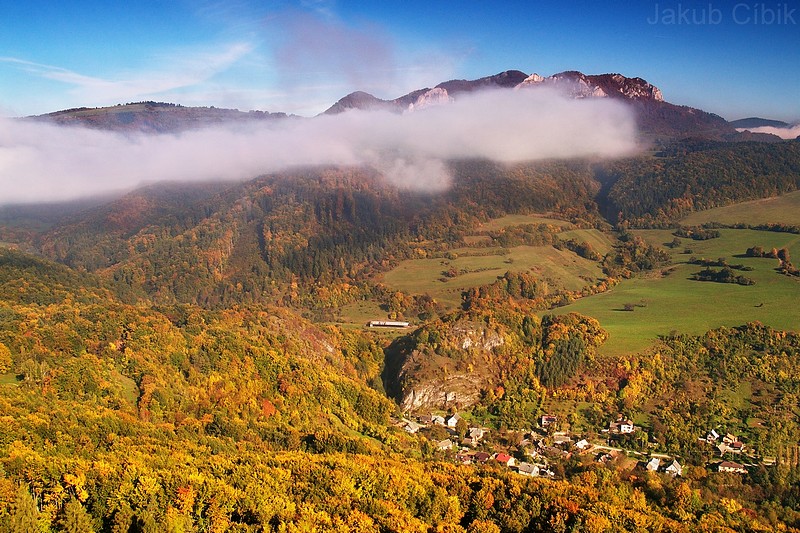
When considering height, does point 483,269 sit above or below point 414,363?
above

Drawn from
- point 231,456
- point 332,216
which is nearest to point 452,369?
point 231,456

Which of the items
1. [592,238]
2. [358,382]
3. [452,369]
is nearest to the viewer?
[358,382]

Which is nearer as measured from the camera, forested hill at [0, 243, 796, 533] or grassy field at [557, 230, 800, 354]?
forested hill at [0, 243, 796, 533]

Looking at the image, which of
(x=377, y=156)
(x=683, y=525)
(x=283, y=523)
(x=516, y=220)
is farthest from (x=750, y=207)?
(x=283, y=523)

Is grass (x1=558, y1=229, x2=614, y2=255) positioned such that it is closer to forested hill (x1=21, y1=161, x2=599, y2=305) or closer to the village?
forested hill (x1=21, y1=161, x2=599, y2=305)

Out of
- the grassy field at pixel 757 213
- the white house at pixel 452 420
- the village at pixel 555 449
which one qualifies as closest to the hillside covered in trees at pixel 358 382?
the village at pixel 555 449

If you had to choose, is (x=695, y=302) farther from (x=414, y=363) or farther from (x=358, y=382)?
(x=358, y=382)

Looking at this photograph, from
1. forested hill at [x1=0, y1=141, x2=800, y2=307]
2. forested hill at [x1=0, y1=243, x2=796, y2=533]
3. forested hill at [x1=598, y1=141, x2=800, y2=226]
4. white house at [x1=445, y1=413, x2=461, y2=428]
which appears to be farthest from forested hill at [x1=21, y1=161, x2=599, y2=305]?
white house at [x1=445, y1=413, x2=461, y2=428]
